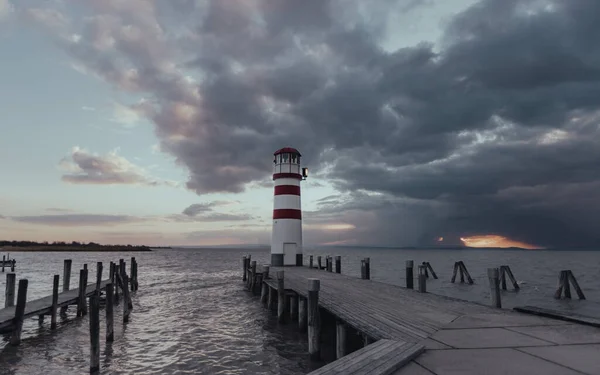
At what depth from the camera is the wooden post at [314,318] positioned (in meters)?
9.83

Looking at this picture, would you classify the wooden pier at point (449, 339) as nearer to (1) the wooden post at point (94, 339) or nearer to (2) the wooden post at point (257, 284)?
(1) the wooden post at point (94, 339)

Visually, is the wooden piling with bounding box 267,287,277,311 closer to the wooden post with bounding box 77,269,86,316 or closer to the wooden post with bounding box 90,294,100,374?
the wooden post with bounding box 77,269,86,316

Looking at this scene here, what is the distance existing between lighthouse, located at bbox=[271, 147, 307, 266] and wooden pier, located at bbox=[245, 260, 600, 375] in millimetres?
12948

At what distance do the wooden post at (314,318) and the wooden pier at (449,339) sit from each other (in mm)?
26

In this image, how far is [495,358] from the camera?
571 centimetres

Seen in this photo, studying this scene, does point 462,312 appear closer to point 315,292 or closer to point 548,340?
point 548,340

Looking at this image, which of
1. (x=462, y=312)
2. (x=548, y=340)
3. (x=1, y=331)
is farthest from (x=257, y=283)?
(x=548, y=340)

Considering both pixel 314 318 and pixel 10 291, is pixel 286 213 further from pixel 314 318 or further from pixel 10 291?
pixel 314 318

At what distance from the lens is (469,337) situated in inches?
280

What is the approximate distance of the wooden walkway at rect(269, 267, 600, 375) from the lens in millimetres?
5332

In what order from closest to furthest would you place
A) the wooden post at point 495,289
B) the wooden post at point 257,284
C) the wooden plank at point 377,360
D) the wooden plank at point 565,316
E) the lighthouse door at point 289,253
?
the wooden plank at point 377,360
the wooden plank at point 565,316
the wooden post at point 495,289
the wooden post at point 257,284
the lighthouse door at point 289,253

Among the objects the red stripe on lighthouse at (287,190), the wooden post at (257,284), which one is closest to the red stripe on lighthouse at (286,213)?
the red stripe on lighthouse at (287,190)

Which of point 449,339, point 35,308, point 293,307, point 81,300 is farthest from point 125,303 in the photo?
point 449,339

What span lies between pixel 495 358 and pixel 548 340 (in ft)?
6.44
